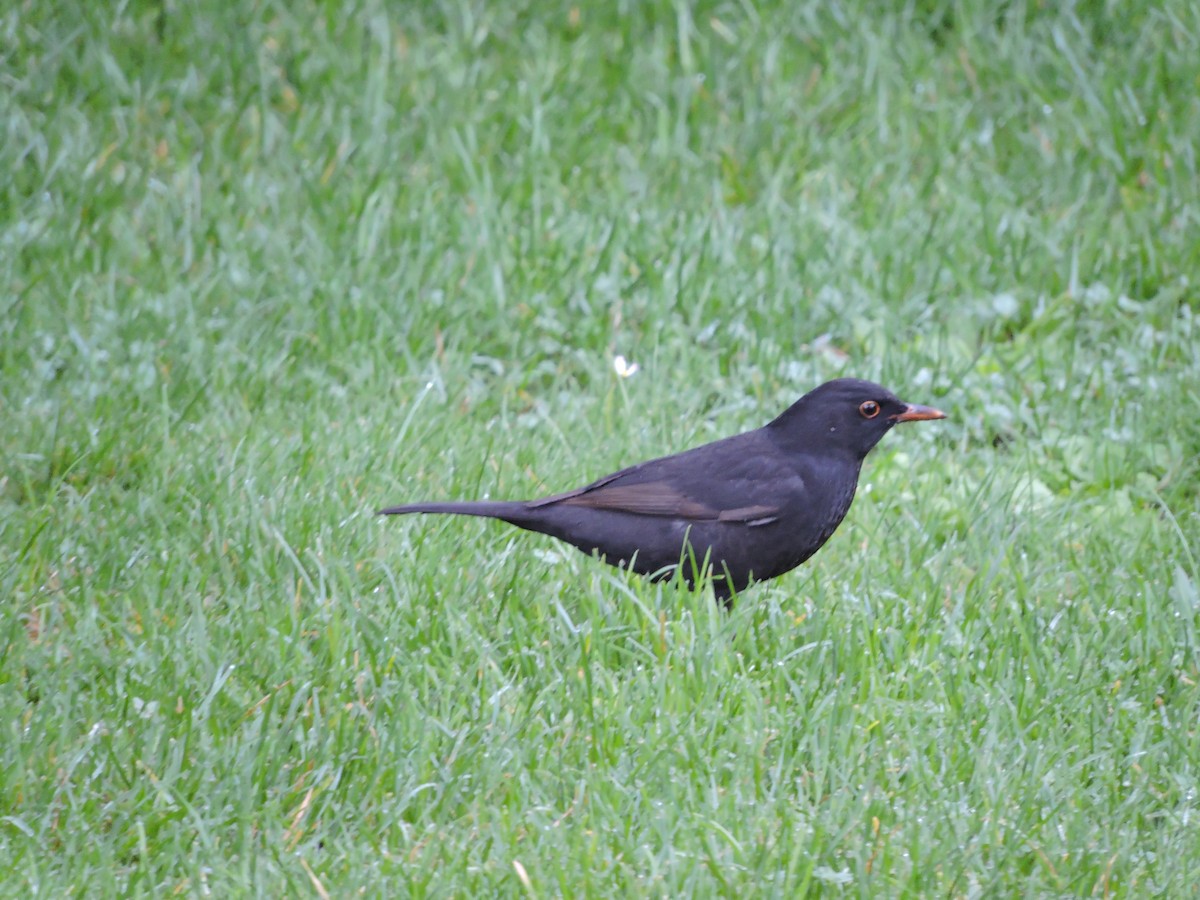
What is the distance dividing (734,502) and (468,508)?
72cm

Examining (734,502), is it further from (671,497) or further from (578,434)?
(578,434)

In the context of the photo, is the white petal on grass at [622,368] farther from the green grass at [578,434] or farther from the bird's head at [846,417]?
the bird's head at [846,417]

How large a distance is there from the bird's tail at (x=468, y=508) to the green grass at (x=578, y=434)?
21 cm

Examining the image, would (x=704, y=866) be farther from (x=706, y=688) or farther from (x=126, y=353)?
(x=126, y=353)

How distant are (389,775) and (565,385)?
2527 millimetres

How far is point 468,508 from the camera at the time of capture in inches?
157

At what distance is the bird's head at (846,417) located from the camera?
Answer: 423 centimetres

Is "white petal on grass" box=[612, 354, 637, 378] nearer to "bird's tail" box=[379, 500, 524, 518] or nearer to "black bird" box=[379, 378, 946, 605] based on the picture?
"black bird" box=[379, 378, 946, 605]

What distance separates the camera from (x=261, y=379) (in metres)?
5.32

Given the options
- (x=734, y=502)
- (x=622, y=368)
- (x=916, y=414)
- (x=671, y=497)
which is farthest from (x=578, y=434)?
(x=916, y=414)

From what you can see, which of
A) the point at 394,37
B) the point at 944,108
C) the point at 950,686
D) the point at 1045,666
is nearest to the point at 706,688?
the point at 950,686

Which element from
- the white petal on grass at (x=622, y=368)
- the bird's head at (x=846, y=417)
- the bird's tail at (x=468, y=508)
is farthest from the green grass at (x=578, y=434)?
the bird's head at (x=846, y=417)

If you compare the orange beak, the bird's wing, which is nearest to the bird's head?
the orange beak

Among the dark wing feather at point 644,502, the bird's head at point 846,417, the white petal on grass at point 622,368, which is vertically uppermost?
the bird's head at point 846,417
